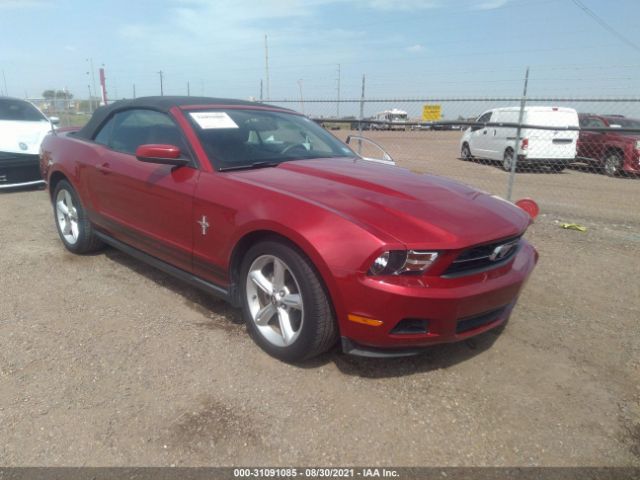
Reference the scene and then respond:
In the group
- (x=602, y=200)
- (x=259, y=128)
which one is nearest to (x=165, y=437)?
(x=259, y=128)

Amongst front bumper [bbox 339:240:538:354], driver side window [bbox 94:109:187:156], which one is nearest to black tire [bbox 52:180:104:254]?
driver side window [bbox 94:109:187:156]

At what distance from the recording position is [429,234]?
2.39m

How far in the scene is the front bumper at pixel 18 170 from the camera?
23.9ft

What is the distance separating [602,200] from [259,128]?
26.2ft

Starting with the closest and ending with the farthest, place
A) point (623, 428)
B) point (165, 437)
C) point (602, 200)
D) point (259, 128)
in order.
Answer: point (165, 437) → point (623, 428) → point (259, 128) → point (602, 200)

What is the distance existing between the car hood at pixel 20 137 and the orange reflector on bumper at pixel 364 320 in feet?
23.1

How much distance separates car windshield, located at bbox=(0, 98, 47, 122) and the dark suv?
35.1 feet

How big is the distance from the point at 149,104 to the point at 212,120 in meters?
0.68

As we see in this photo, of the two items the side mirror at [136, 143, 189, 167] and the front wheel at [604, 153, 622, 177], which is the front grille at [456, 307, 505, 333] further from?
the front wheel at [604, 153, 622, 177]

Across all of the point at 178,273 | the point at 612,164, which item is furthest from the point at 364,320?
the point at 612,164

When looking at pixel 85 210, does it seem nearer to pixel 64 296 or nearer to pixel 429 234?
pixel 64 296

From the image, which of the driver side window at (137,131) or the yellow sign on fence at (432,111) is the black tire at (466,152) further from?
the driver side window at (137,131)

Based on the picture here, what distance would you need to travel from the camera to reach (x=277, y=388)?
8.53ft

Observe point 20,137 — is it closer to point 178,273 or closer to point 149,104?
point 149,104
